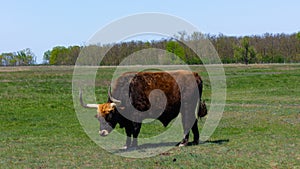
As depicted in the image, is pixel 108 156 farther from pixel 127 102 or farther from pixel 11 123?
pixel 11 123

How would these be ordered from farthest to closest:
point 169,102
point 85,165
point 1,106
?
1. point 1,106
2. point 169,102
3. point 85,165

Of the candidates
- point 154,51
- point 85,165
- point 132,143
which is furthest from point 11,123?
point 85,165

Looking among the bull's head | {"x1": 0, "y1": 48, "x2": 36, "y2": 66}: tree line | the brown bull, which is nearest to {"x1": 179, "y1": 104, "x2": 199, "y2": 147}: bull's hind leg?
the brown bull

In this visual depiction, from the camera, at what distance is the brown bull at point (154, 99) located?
13.8 meters

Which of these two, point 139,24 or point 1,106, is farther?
point 1,106

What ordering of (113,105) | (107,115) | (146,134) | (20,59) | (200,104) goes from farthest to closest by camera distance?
(20,59) < (146,134) < (200,104) < (113,105) < (107,115)

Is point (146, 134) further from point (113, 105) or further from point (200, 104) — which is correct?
point (113, 105)

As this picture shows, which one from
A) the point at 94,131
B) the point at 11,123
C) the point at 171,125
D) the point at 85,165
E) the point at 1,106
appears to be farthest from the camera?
the point at 1,106

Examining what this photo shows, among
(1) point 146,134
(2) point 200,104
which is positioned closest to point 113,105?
(2) point 200,104

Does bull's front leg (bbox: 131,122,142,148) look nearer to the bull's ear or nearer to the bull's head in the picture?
the bull's head

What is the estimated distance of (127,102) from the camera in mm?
13703

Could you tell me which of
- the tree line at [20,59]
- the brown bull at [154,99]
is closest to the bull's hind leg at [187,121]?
the brown bull at [154,99]

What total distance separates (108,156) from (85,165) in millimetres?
1304

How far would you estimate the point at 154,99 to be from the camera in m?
14.1
